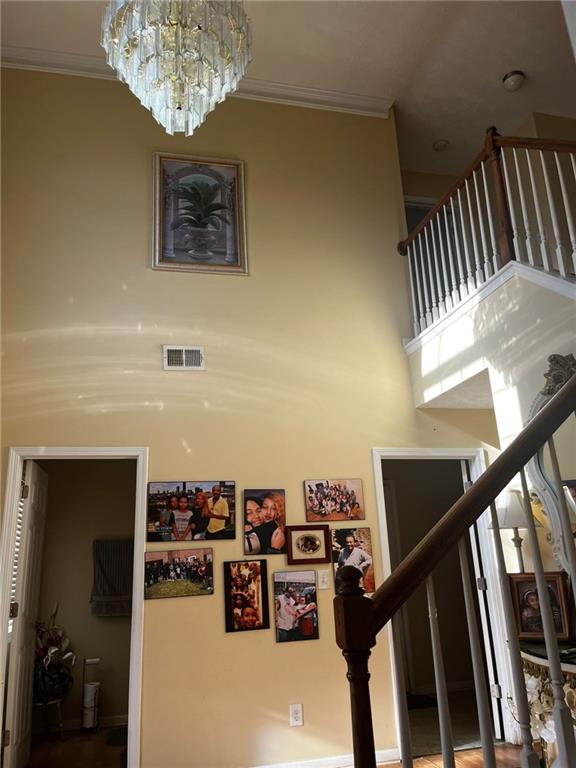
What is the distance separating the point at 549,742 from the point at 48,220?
4601mm

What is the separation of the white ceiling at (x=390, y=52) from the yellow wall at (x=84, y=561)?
387 centimetres

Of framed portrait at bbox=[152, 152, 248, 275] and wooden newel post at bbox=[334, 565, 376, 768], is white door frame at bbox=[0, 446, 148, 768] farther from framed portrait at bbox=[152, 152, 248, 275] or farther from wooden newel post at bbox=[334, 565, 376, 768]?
wooden newel post at bbox=[334, 565, 376, 768]

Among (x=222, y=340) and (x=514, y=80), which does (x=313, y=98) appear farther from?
(x=222, y=340)

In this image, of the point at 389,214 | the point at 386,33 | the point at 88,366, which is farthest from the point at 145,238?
→ the point at 386,33

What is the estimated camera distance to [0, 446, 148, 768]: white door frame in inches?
156

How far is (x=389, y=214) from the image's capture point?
564 centimetres

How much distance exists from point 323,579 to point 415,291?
2.58 metres

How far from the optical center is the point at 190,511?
4422mm

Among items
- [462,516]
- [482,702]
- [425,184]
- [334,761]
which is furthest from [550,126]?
Result: [482,702]

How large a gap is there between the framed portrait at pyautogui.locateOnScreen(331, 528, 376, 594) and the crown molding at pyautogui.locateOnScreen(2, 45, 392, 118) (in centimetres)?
385

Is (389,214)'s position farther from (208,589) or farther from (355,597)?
(355,597)

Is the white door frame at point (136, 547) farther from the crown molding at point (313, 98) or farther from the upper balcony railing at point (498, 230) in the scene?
the crown molding at point (313, 98)

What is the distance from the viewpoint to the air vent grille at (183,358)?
4.69m

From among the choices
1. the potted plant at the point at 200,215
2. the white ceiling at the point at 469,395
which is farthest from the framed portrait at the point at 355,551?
the potted plant at the point at 200,215
